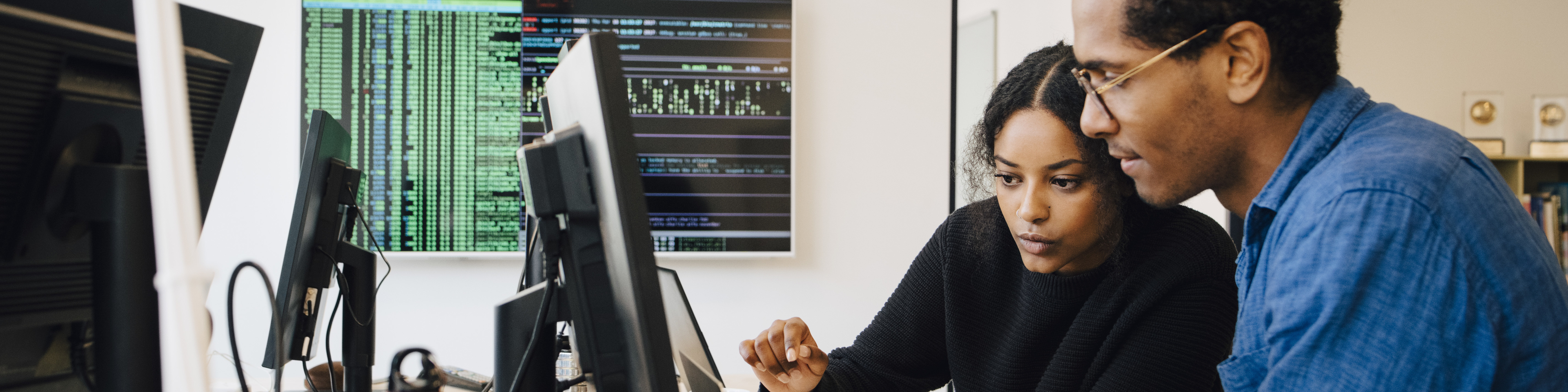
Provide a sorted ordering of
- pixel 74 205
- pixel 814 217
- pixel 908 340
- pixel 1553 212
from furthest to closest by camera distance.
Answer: pixel 1553 212 < pixel 814 217 < pixel 908 340 < pixel 74 205

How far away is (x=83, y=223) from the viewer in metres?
0.62

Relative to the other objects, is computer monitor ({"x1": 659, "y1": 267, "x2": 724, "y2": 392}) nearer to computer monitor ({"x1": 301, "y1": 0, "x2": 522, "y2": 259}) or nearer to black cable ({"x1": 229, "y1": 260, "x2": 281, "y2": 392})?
black cable ({"x1": 229, "y1": 260, "x2": 281, "y2": 392})

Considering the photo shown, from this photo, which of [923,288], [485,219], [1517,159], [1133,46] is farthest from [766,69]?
[1517,159]

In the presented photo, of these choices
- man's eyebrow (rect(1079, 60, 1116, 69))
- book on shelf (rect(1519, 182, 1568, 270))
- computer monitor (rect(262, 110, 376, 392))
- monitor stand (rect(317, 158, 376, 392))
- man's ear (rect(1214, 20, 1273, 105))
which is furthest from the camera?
book on shelf (rect(1519, 182, 1568, 270))

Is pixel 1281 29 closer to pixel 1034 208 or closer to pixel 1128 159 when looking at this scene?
pixel 1128 159

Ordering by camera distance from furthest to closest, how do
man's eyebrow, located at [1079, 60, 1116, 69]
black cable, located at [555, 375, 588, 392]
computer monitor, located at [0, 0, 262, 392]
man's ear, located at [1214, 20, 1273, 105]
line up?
man's eyebrow, located at [1079, 60, 1116, 69], man's ear, located at [1214, 20, 1273, 105], black cable, located at [555, 375, 588, 392], computer monitor, located at [0, 0, 262, 392]

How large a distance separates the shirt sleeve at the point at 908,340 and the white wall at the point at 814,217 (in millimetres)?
967

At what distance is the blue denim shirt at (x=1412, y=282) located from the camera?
2.06 feet

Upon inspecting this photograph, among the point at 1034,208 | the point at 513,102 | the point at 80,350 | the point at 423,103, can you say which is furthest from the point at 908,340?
the point at 423,103

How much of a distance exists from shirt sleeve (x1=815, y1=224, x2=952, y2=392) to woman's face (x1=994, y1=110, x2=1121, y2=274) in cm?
24

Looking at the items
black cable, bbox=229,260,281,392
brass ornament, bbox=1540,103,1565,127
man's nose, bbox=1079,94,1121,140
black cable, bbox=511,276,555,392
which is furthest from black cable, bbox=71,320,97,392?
brass ornament, bbox=1540,103,1565,127

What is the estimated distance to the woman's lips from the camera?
1.19 m

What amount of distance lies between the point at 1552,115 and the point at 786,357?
312 cm

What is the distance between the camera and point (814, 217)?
2414 mm
